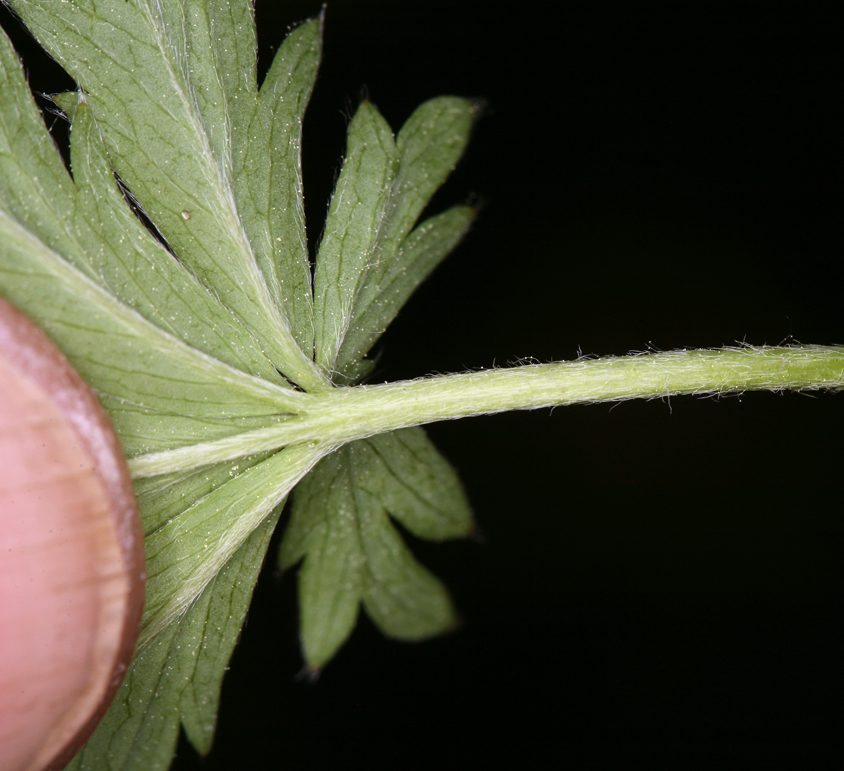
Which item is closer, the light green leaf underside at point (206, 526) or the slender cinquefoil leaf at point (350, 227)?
the light green leaf underside at point (206, 526)

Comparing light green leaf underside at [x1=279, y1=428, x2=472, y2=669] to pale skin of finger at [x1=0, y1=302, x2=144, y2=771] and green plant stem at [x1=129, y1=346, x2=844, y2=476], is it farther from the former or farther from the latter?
pale skin of finger at [x1=0, y1=302, x2=144, y2=771]

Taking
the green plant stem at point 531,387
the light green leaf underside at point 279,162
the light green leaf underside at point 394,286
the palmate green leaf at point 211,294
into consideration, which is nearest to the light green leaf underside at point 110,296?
the palmate green leaf at point 211,294

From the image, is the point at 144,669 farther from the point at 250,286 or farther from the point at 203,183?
the point at 203,183

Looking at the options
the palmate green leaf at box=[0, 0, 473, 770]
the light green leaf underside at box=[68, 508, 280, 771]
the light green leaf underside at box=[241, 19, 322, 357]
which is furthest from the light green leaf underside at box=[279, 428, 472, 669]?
the light green leaf underside at box=[241, 19, 322, 357]

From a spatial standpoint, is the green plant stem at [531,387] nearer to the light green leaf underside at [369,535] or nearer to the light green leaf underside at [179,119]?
the light green leaf underside at [179,119]

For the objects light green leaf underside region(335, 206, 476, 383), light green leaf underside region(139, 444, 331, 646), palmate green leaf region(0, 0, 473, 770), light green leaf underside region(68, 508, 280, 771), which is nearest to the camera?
palmate green leaf region(0, 0, 473, 770)

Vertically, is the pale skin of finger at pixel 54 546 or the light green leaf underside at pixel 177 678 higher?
the pale skin of finger at pixel 54 546

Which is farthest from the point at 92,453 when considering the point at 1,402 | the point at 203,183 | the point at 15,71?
the point at 15,71

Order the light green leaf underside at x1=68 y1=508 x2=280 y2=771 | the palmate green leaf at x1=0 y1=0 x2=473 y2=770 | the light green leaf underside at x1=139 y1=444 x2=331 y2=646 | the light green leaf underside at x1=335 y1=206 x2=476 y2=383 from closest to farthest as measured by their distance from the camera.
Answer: the palmate green leaf at x1=0 y1=0 x2=473 y2=770, the light green leaf underside at x1=139 y1=444 x2=331 y2=646, the light green leaf underside at x1=68 y1=508 x2=280 y2=771, the light green leaf underside at x1=335 y1=206 x2=476 y2=383
